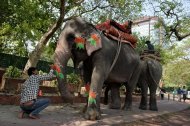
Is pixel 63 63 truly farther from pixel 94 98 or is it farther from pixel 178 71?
pixel 178 71

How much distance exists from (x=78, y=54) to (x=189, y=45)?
4357 cm

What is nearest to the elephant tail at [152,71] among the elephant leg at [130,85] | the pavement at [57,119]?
the elephant leg at [130,85]

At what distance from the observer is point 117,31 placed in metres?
11.2

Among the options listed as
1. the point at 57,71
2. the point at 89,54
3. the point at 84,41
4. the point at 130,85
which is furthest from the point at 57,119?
the point at 130,85

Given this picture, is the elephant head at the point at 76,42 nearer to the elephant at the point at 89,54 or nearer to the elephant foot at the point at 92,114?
the elephant at the point at 89,54

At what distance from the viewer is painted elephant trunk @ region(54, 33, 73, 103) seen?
8609 millimetres

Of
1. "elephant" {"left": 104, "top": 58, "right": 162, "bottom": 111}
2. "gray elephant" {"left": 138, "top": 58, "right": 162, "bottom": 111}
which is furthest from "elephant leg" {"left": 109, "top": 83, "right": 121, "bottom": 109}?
"gray elephant" {"left": 138, "top": 58, "right": 162, "bottom": 111}

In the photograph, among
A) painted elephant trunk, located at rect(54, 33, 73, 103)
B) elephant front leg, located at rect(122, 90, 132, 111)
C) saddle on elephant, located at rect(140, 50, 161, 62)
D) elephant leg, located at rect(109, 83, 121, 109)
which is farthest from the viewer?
saddle on elephant, located at rect(140, 50, 161, 62)

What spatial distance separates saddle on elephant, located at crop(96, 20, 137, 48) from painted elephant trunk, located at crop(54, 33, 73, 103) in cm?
186

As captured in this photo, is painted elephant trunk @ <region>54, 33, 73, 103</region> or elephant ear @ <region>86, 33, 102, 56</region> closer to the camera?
painted elephant trunk @ <region>54, 33, 73, 103</region>

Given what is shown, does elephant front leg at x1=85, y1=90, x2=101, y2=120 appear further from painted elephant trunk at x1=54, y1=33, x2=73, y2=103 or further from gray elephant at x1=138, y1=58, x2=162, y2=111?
gray elephant at x1=138, y1=58, x2=162, y2=111

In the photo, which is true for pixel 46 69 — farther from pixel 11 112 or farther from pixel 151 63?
pixel 11 112

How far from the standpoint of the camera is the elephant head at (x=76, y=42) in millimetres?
9094

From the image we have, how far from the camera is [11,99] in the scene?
428 inches
